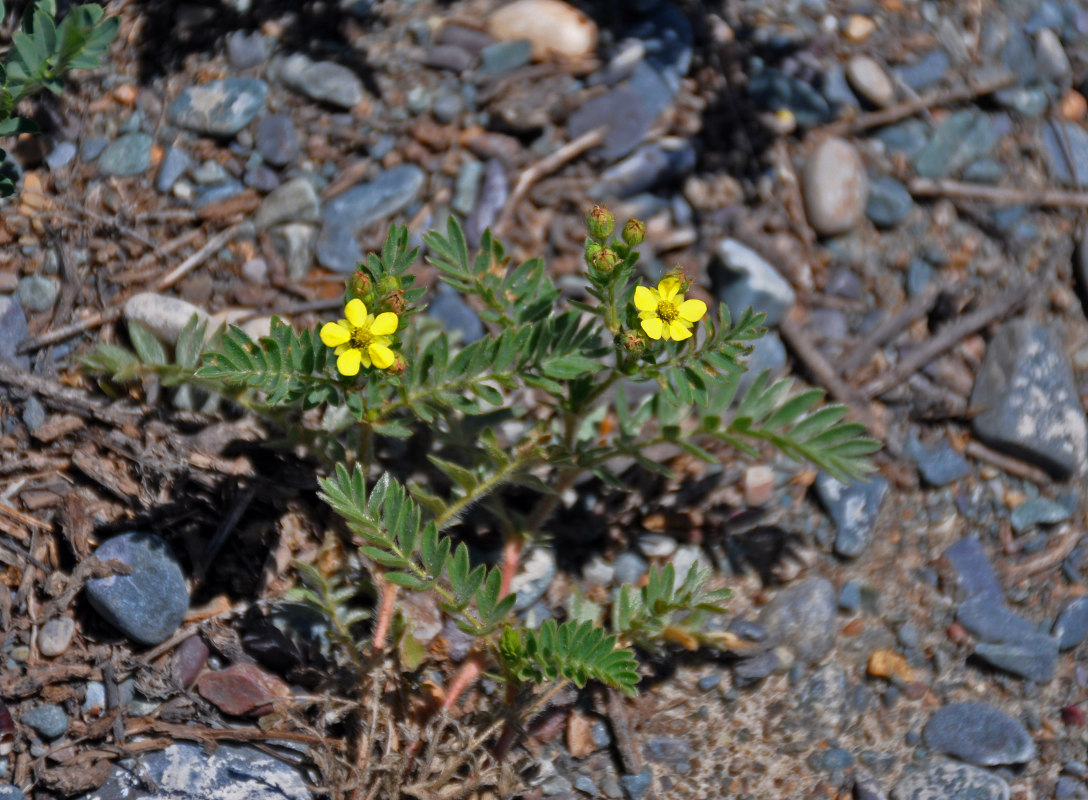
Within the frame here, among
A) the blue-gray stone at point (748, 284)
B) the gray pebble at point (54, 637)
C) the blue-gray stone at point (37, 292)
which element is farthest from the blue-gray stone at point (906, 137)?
the gray pebble at point (54, 637)

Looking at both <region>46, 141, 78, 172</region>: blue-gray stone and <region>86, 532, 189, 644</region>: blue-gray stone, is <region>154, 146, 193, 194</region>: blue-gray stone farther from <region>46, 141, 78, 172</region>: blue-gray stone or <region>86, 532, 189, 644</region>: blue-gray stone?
<region>86, 532, 189, 644</region>: blue-gray stone

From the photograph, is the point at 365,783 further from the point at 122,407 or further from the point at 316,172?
→ the point at 316,172

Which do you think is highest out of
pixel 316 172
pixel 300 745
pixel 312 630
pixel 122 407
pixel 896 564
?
pixel 316 172

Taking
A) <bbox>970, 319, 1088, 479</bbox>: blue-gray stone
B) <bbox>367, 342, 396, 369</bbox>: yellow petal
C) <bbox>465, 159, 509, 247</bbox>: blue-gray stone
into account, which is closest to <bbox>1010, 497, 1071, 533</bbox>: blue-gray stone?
Result: <bbox>970, 319, 1088, 479</bbox>: blue-gray stone

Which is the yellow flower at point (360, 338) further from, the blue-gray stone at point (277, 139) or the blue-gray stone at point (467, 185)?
the blue-gray stone at point (277, 139)

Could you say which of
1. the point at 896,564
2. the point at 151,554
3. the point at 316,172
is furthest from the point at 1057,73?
the point at 151,554
